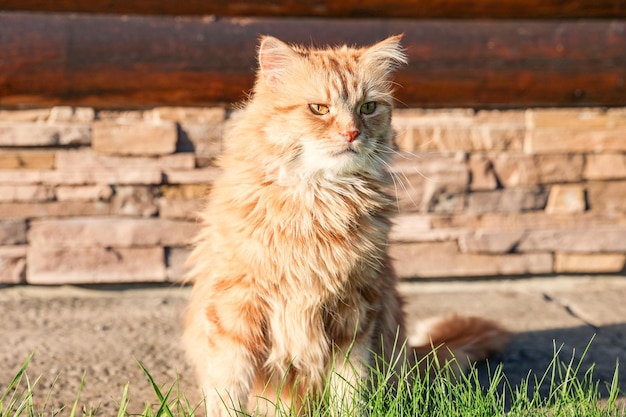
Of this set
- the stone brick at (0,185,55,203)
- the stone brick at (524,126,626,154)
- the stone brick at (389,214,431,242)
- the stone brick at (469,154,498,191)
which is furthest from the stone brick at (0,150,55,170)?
the stone brick at (524,126,626,154)

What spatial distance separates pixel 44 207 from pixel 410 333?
2197mm

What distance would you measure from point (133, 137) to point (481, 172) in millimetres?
2082

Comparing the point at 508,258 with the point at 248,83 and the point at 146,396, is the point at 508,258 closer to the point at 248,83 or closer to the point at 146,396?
the point at 248,83

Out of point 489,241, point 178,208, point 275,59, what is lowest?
point 489,241

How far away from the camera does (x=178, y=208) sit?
13.5 feet

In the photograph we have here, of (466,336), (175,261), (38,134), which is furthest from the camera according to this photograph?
(175,261)

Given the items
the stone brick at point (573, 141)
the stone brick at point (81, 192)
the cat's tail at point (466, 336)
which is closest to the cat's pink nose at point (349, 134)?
the cat's tail at point (466, 336)

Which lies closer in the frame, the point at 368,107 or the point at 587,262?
the point at 368,107

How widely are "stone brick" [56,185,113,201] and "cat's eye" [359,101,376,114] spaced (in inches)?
79.7

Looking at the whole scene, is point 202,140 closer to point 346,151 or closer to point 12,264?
point 12,264

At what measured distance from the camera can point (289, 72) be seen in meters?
2.52

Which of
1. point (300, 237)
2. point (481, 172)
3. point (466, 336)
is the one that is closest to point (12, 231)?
point (300, 237)

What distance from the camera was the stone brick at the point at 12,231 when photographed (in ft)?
13.0

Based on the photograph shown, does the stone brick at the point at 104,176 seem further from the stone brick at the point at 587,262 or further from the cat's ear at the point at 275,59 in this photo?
the stone brick at the point at 587,262
